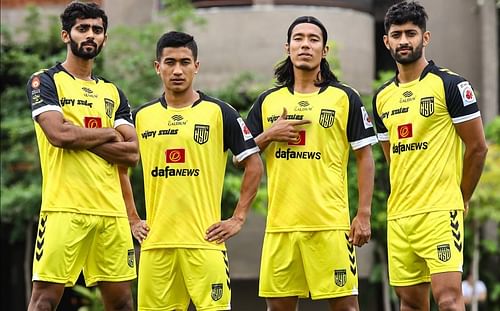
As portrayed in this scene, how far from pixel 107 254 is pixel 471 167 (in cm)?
315

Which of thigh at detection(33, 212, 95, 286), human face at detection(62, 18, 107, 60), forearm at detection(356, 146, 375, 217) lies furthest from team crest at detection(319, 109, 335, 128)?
thigh at detection(33, 212, 95, 286)

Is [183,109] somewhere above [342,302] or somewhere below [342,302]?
above

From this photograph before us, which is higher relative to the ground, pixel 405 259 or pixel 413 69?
pixel 413 69

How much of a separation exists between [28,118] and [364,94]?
5.63m

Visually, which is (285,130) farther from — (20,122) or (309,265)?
(20,122)

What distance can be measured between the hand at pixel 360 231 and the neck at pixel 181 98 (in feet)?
5.58

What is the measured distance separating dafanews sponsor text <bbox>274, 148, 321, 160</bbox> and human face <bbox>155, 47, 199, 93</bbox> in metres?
0.99

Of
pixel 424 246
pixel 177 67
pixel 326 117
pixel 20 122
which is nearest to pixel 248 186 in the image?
pixel 326 117

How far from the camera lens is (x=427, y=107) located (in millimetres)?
9922

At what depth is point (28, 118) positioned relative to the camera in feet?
61.8

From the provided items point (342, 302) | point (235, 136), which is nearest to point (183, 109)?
point (235, 136)

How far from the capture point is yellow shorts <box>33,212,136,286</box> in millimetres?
9414

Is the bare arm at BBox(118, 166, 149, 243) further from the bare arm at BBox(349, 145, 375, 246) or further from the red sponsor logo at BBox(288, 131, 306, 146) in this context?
the bare arm at BBox(349, 145, 375, 246)

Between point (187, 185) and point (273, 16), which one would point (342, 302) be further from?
point (273, 16)
